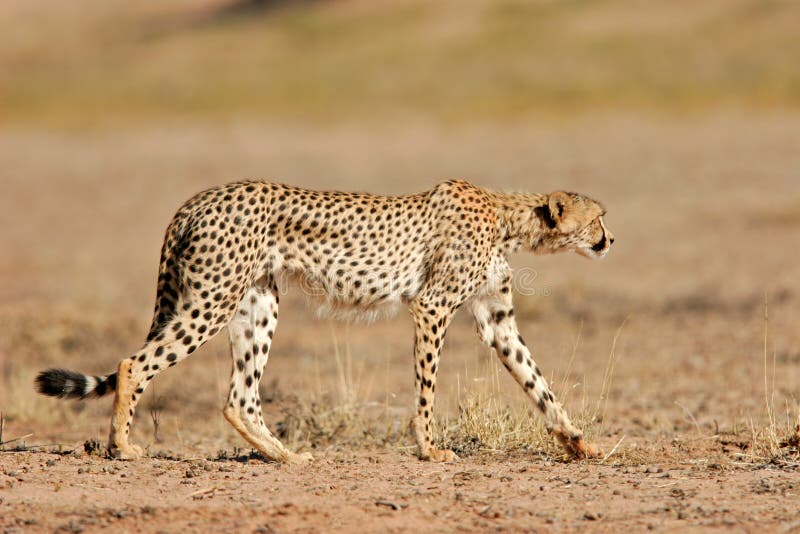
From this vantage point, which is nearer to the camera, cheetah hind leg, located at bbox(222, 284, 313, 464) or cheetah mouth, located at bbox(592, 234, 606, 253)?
cheetah hind leg, located at bbox(222, 284, 313, 464)

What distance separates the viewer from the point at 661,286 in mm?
11594

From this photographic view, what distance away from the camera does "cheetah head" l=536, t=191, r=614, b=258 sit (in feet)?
19.3

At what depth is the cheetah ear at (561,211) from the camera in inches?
230

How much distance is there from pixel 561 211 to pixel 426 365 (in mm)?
1153

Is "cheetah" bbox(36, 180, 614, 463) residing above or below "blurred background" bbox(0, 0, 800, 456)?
below

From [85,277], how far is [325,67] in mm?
23858

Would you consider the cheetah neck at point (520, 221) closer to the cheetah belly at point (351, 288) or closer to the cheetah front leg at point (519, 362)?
the cheetah front leg at point (519, 362)

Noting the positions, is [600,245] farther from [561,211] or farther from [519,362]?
[519,362]

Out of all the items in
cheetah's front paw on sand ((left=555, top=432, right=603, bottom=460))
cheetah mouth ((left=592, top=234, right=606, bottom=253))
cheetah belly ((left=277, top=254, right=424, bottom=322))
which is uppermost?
cheetah mouth ((left=592, top=234, right=606, bottom=253))

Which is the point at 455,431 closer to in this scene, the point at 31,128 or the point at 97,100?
the point at 31,128

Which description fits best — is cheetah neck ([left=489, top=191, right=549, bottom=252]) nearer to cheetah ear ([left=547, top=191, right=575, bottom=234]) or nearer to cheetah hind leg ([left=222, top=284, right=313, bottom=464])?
cheetah ear ([left=547, top=191, right=575, bottom=234])

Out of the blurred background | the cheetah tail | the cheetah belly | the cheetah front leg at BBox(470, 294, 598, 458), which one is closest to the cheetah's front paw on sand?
the cheetah front leg at BBox(470, 294, 598, 458)

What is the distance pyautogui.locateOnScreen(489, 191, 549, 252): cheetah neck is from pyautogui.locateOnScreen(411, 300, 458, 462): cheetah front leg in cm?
62

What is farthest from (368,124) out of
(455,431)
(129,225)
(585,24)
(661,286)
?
(455,431)
